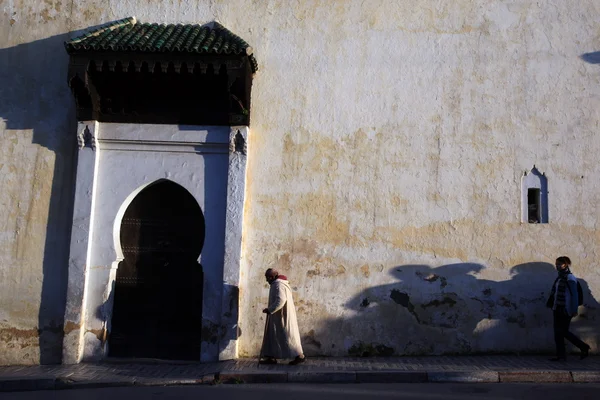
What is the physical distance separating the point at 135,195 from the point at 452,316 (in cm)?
510

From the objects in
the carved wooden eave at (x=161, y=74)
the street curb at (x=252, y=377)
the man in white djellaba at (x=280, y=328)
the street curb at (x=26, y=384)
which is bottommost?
the street curb at (x=26, y=384)

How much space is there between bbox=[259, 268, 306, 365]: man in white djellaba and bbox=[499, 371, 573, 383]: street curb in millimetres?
2667

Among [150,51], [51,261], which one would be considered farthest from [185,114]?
[51,261]

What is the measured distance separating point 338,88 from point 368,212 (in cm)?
196

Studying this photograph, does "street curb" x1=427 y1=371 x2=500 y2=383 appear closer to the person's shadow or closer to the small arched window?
the small arched window

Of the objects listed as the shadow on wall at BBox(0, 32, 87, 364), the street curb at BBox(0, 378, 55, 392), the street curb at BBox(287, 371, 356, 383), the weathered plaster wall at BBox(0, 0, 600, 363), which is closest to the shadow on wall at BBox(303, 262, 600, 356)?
the weathered plaster wall at BBox(0, 0, 600, 363)

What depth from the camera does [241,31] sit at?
946cm

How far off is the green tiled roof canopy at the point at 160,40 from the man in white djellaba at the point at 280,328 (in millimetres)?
3213

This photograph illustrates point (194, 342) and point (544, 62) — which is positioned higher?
point (544, 62)

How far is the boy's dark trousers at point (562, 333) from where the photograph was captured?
27.5ft

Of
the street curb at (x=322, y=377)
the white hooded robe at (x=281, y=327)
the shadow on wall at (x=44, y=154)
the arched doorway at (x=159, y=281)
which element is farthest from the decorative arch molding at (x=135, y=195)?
the street curb at (x=322, y=377)

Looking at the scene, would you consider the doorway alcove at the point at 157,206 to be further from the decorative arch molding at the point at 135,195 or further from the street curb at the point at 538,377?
the street curb at the point at 538,377

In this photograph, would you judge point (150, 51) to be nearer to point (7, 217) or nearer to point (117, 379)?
point (7, 217)

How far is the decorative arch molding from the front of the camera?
8.84 m
